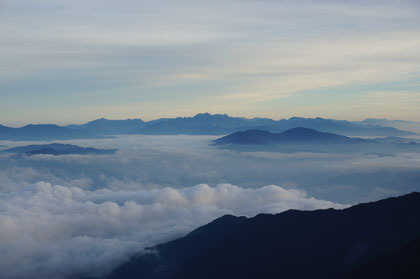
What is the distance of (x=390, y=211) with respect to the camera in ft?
613

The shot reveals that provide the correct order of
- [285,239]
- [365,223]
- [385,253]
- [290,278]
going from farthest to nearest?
1. [285,239]
2. [365,223]
3. [290,278]
4. [385,253]

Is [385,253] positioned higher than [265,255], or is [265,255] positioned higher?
[385,253]

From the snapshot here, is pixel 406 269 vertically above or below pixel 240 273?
above

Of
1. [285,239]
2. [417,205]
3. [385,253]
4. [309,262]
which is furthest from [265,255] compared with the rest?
[417,205]

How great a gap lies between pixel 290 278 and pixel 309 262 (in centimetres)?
1340

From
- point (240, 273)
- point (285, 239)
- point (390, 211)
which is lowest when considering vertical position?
point (240, 273)

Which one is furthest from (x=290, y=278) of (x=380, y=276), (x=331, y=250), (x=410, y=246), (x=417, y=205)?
(x=417, y=205)

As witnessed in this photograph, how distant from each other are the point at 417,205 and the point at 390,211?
13.1 meters

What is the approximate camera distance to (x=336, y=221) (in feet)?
647

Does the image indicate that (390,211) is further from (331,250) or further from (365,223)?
(331,250)

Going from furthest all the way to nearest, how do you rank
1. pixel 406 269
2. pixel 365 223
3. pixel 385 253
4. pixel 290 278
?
1. pixel 365 223
2. pixel 290 278
3. pixel 385 253
4. pixel 406 269

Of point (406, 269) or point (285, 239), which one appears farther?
point (285, 239)

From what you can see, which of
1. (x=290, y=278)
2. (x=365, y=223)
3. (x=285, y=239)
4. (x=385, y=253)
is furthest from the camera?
(x=285, y=239)

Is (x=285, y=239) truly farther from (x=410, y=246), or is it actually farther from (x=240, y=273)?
(x=410, y=246)
